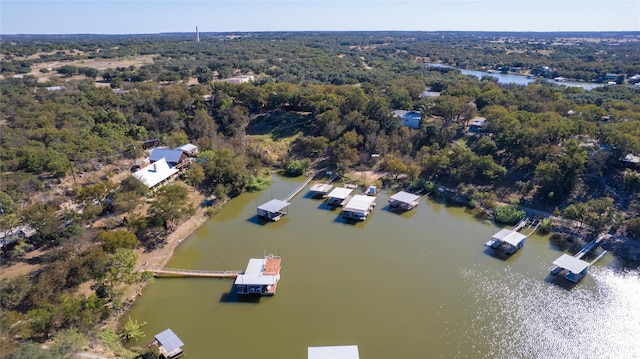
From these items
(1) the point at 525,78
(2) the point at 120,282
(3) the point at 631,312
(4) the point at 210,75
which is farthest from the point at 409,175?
(1) the point at 525,78

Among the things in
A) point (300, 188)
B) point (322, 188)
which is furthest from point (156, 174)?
point (322, 188)

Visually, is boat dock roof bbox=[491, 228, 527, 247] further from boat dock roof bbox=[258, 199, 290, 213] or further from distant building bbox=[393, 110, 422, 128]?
distant building bbox=[393, 110, 422, 128]

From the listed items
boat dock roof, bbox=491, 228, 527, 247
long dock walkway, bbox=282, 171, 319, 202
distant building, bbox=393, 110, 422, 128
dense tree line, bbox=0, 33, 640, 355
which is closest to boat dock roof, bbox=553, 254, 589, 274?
boat dock roof, bbox=491, 228, 527, 247

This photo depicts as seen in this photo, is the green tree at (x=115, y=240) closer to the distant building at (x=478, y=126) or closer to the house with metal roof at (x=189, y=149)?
the house with metal roof at (x=189, y=149)

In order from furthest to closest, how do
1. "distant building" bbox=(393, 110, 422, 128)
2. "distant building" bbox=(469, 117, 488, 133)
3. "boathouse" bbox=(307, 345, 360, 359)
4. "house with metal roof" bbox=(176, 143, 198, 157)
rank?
"distant building" bbox=(393, 110, 422, 128) → "distant building" bbox=(469, 117, 488, 133) → "house with metal roof" bbox=(176, 143, 198, 157) → "boathouse" bbox=(307, 345, 360, 359)

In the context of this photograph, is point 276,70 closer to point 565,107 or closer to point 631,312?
point 565,107

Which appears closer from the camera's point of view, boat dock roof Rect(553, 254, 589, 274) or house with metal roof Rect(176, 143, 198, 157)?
boat dock roof Rect(553, 254, 589, 274)
